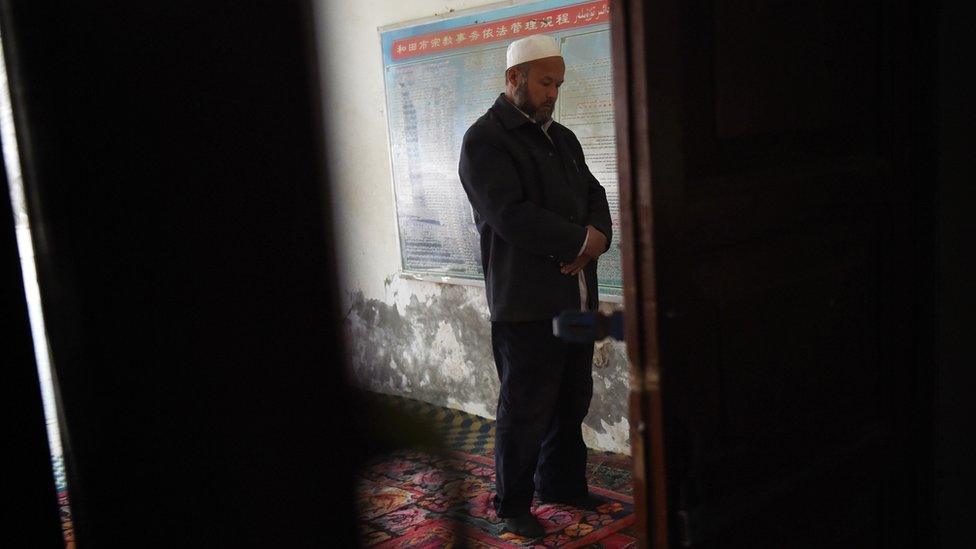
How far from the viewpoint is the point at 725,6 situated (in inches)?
52.8

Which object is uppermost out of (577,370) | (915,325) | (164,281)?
(164,281)

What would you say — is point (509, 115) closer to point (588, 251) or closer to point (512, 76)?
point (512, 76)

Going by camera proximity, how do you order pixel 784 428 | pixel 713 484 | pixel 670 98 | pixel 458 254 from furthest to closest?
1. pixel 458 254
2. pixel 784 428
3. pixel 713 484
4. pixel 670 98

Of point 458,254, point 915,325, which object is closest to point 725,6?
point 915,325

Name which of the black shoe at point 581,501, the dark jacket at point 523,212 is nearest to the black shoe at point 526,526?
the black shoe at point 581,501

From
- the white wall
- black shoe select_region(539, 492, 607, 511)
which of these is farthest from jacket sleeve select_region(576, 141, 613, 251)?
the white wall

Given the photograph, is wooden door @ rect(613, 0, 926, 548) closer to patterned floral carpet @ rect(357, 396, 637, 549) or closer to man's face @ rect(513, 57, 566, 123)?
patterned floral carpet @ rect(357, 396, 637, 549)

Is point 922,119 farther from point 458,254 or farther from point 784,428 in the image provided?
point 458,254

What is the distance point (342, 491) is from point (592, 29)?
331 centimetres

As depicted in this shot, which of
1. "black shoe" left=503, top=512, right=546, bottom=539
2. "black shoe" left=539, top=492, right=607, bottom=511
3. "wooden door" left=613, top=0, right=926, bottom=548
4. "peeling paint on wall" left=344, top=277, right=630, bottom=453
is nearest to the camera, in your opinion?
"wooden door" left=613, top=0, right=926, bottom=548

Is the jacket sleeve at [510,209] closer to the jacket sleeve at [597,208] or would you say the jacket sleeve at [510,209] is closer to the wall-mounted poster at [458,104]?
the jacket sleeve at [597,208]

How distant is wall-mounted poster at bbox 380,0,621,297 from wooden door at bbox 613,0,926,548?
7.23ft

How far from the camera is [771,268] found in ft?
4.83

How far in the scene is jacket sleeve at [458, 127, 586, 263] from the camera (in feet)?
10.1
